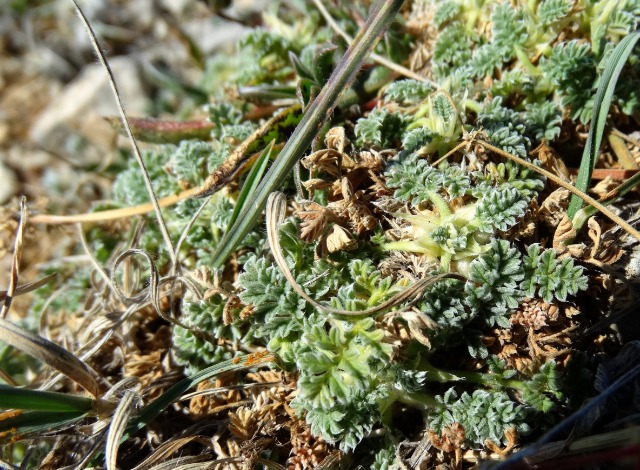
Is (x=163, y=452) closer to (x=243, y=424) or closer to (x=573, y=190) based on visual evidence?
(x=243, y=424)

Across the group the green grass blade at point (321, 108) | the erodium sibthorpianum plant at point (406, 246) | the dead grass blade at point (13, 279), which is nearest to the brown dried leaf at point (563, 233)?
the erodium sibthorpianum plant at point (406, 246)

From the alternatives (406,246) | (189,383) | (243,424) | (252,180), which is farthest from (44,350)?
(406,246)

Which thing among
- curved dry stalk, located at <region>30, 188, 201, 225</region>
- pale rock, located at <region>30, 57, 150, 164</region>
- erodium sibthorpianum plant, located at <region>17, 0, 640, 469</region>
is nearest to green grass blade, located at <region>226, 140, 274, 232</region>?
erodium sibthorpianum plant, located at <region>17, 0, 640, 469</region>

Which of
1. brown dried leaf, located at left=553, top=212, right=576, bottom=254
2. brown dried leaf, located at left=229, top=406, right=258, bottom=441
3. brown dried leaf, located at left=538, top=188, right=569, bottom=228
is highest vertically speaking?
brown dried leaf, located at left=538, top=188, right=569, bottom=228

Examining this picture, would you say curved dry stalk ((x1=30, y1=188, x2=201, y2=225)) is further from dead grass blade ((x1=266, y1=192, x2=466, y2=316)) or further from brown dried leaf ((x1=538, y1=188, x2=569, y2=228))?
brown dried leaf ((x1=538, y1=188, x2=569, y2=228))

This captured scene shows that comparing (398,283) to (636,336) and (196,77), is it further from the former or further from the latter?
(196,77)

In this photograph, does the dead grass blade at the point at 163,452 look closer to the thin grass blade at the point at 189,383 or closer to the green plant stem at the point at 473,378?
the thin grass blade at the point at 189,383

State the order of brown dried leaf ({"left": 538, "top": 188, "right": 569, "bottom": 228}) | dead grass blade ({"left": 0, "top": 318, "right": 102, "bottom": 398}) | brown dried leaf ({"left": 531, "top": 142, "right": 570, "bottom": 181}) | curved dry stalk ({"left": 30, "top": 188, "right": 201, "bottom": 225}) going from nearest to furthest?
dead grass blade ({"left": 0, "top": 318, "right": 102, "bottom": 398})
brown dried leaf ({"left": 538, "top": 188, "right": 569, "bottom": 228})
brown dried leaf ({"left": 531, "top": 142, "right": 570, "bottom": 181})
curved dry stalk ({"left": 30, "top": 188, "right": 201, "bottom": 225})
